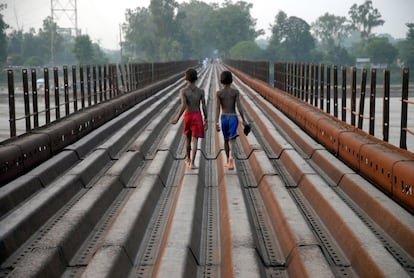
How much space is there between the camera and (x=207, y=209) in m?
9.03

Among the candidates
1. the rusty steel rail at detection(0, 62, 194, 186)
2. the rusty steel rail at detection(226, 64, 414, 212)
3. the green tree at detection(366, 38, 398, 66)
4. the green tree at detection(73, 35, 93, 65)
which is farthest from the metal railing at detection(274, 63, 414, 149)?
the green tree at detection(366, 38, 398, 66)

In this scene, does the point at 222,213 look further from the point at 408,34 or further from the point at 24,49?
the point at 24,49

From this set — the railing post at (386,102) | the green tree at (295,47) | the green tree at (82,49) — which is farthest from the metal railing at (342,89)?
the green tree at (295,47)

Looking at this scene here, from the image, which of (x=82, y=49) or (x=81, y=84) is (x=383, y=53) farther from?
(x=81, y=84)

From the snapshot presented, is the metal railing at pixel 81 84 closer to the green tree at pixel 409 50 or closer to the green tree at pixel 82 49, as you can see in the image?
the green tree at pixel 409 50

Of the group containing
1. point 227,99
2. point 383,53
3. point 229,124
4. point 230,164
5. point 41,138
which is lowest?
point 230,164

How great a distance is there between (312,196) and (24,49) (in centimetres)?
18240

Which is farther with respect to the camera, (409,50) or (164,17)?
(164,17)

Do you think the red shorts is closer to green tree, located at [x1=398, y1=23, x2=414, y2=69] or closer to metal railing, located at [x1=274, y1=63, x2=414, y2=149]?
metal railing, located at [x1=274, y1=63, x2=414, y2=149]

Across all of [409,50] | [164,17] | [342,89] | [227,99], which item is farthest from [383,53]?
[227,99]

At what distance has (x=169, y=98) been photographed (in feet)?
94.9

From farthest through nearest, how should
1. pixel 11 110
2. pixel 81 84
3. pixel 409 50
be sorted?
pixel 409 50
pixel 81 84
pixel 11 110

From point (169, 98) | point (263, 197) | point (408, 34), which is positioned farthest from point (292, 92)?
point (408, 34)

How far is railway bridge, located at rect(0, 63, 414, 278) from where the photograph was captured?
6.44 m
